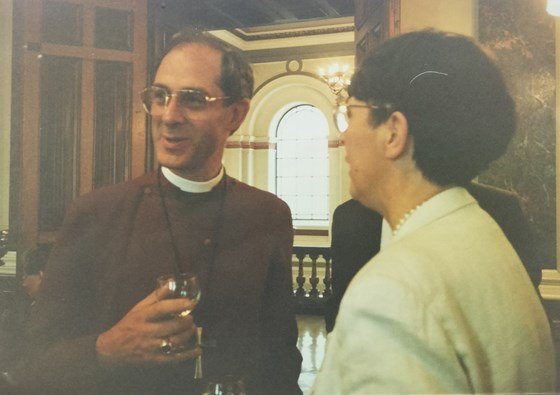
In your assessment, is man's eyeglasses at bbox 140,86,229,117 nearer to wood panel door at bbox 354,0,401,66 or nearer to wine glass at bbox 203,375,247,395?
wood panel door at bbox 354,0,401,66

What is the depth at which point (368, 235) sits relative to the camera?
999mm

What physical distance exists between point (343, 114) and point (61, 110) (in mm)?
651

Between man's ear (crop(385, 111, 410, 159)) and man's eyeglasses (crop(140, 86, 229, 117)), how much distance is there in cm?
37

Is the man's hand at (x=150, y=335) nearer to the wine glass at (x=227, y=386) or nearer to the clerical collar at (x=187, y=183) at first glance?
the wine glass at (x=227, y=386)

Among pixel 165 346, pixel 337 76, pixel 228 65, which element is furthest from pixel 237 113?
pixel 165 346

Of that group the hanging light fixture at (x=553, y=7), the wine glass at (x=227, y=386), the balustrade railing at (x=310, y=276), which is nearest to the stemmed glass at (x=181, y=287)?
the wine glass at (x=227, y=386)

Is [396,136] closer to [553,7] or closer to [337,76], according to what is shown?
[337,76]

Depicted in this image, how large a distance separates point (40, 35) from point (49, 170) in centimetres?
30

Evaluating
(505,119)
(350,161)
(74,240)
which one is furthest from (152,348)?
(505,119)

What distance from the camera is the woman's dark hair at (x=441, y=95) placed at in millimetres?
758

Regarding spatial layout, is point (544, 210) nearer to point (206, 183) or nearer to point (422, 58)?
point (422, 58)

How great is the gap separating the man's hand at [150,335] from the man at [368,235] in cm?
29

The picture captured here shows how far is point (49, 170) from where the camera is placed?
1.12 metres

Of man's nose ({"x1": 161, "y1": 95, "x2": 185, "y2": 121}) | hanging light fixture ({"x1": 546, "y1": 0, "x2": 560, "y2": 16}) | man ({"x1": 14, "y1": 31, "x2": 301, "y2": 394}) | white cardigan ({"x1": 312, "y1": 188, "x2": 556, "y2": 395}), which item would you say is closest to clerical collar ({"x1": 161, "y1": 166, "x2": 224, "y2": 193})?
man ({"x1": 14, "y1": 31, "x2": 301, "y2": 394})
